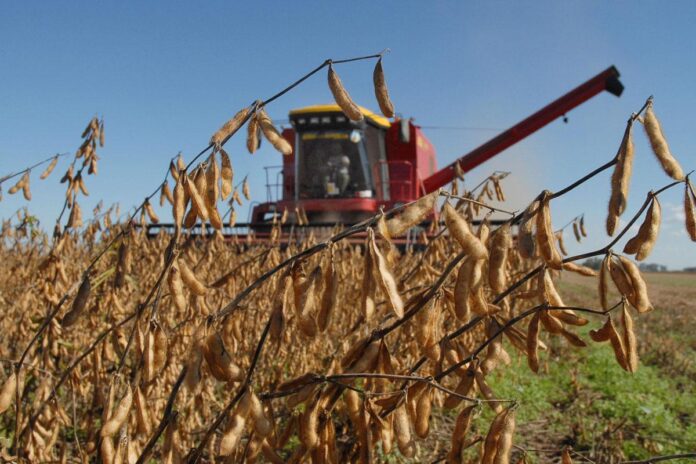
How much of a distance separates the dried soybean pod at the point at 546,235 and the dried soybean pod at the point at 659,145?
0.19 m

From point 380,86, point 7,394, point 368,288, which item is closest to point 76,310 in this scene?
point 7,394

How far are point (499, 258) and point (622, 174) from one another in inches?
9.2

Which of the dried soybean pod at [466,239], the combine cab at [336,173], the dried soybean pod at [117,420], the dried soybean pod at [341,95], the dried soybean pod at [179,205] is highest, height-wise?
the combine cab at [336,173]

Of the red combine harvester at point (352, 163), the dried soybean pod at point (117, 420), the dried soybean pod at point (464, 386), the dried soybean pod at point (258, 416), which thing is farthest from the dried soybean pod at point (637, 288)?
the red combine harvester at point (352, 163)

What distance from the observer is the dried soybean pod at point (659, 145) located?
3.08 feet

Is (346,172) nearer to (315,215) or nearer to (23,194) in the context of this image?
(315,215)

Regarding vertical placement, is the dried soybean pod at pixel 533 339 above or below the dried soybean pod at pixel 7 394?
above

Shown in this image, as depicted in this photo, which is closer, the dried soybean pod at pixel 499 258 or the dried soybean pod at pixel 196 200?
the dried soybean pod at pixel 499 258

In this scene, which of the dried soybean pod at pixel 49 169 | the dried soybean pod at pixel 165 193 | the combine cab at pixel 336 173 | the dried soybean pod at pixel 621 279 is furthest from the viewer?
the combine cab at pixel 336 173

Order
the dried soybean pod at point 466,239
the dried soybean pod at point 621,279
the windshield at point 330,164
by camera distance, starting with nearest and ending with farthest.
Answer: the dried soybean pod at point 466,239 < the dried soybean pod at point 621,279 < the windshield at point 330,164

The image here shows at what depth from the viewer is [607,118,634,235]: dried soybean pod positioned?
0.93m

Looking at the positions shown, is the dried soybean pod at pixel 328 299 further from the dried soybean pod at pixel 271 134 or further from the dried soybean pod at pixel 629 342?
the dried soybean pod at pixel 629 342

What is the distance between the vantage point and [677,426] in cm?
372

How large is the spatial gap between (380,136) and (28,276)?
909 centimetres
